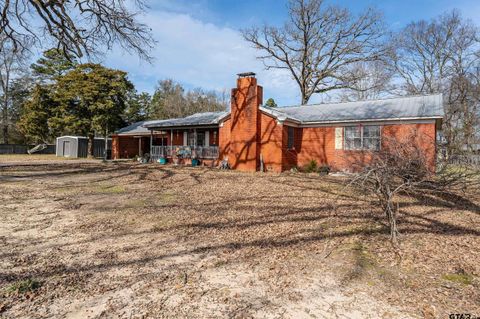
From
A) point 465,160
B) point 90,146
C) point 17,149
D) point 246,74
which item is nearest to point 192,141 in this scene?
point 246,74

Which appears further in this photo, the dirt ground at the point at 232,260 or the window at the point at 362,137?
the window at the point at 362,137

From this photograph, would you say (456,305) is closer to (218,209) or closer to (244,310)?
(244,310)

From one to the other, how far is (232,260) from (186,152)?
1664cm

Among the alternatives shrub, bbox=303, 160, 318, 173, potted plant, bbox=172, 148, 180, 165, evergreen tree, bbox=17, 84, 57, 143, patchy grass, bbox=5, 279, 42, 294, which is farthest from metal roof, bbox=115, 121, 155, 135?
patchy grass, bbox=5, 279, 42, 294

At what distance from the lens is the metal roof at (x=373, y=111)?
14.4 meters

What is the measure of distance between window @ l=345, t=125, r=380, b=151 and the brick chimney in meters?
4.97

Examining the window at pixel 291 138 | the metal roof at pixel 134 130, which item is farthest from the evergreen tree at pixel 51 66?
the window at pixel 291 138

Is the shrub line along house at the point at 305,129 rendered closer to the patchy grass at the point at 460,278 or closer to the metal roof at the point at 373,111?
the metal roof at the point at 373,111

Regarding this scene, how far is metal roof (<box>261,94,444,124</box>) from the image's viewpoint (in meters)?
14.4

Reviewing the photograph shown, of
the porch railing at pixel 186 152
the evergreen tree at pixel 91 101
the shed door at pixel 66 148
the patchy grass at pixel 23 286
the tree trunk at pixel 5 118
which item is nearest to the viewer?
the patchy grass at pixel 23 286

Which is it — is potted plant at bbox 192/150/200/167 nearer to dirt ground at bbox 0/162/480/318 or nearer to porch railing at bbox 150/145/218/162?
porch railing at bbox 150/145/218/162

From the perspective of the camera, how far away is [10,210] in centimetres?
713

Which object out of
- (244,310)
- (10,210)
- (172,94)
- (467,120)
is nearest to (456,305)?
(244,310)

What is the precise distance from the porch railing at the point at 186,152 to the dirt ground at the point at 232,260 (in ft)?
36.3
